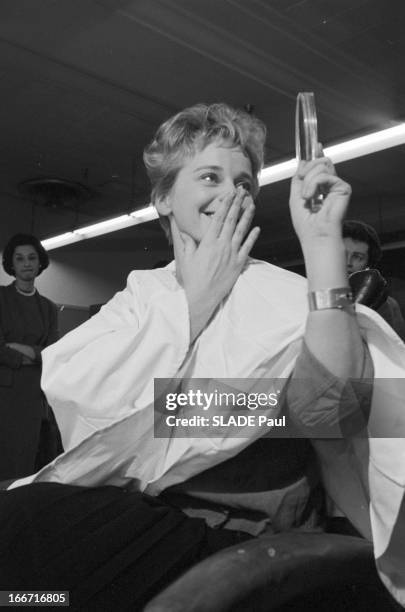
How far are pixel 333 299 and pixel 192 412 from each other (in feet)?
0.79

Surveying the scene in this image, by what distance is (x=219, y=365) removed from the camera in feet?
2.56

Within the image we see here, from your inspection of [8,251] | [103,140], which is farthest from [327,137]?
[8,251]

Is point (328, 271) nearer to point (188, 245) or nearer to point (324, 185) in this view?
point (324, 185)

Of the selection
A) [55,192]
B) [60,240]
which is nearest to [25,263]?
[55,192]

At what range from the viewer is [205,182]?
0.95 meters

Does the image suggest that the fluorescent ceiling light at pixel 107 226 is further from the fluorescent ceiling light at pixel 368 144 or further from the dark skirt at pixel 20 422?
the dark skirt at pixel 20 422

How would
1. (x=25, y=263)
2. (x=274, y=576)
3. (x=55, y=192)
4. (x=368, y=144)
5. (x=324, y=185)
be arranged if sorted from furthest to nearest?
1. (x=55, y=192)
2. (x=368, y=144)
3. (x=25, y=263)
4. (x=324, y=185)
5. (x=274, y=576)

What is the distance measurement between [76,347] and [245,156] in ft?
1.40

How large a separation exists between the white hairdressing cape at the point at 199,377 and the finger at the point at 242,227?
98 millimetres

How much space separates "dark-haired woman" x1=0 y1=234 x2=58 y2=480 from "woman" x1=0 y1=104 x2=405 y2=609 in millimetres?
1994

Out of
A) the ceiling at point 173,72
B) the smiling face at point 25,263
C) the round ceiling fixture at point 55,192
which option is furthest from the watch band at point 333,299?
the round ceiling fixture at point 55,192

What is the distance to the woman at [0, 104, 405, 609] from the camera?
2.11ft

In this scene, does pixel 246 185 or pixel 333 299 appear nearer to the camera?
pixel 333 299

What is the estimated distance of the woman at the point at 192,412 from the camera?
25.4 inches
